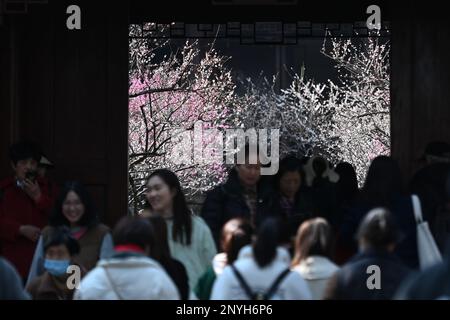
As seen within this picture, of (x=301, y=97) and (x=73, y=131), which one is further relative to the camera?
(x=301, y=97)

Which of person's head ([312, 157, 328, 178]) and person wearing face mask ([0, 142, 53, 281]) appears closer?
person wearing face mask ([0, 142, 53, 281])

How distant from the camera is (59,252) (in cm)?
804

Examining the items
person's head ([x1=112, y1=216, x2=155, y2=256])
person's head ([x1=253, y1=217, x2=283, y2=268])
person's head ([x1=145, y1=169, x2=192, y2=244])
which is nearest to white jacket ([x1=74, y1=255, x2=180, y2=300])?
person's head ([x1=112, y1=216, x2=155, y2=256])

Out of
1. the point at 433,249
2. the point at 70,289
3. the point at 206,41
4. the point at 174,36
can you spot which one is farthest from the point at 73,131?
the point at 206,41

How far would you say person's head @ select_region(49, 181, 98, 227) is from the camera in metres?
8.60

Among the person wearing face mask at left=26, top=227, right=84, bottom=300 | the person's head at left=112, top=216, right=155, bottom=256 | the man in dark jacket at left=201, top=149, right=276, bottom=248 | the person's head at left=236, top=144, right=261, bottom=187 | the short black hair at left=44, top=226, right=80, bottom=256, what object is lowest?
the person wearing face mask at left=26, top=227, right=84, bottom=300

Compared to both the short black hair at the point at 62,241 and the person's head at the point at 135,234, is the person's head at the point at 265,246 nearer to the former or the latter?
the person's head at the point at 135,234

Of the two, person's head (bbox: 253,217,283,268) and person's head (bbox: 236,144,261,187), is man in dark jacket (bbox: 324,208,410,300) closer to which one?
person's head (bbox: 253,217,283,268)

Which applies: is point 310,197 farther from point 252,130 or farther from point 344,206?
point 252,130

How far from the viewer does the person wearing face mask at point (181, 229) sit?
817cm

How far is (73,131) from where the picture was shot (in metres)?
10.5

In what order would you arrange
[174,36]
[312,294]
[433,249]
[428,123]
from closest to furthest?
[312,294] < [433,249] < [428,123] < [174,36]

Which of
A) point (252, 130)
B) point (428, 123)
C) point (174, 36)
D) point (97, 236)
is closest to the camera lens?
point (97, 236)
